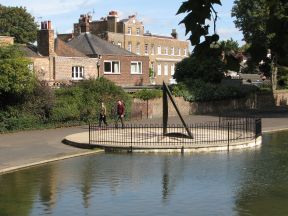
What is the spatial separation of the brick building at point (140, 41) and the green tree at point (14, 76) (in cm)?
4232

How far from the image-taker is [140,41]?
85562mm

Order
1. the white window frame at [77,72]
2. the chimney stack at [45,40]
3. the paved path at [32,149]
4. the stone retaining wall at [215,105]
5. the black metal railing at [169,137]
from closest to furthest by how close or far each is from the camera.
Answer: the paved path at [32,149] < the black metal railing at [169,137] < the stone retaining wall at [215,105] < the chimney stack at [45,40] < the white window frame at [77,72]

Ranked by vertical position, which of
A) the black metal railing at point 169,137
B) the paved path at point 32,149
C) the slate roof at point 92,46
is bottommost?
the paved path at point 32,149

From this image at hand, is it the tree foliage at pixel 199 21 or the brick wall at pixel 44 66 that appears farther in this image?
the brick wall at pixel 44 66

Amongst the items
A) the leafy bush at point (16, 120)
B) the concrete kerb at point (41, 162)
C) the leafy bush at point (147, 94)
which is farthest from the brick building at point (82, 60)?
the concrete kerb at point (41, 162)

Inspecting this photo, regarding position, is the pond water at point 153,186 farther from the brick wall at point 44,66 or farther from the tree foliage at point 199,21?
the brick wall at point 44,66

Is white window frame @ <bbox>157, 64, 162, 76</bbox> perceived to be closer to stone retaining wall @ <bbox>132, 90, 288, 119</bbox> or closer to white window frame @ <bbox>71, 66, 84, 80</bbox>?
stone retaining wall @ <bbox>132, 90, 288, 119</bbox>

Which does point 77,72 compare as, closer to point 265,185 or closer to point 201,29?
point 265,185

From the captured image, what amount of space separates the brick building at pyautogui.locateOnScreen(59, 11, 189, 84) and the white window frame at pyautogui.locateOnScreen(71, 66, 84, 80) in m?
22.7

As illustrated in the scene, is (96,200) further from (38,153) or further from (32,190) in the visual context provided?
(38,153)

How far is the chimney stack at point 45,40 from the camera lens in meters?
46.9

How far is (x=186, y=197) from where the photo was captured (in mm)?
15492

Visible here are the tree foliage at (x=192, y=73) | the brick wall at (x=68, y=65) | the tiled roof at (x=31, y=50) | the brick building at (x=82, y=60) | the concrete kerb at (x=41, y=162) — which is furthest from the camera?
the brick wall at (x=68, y=65)

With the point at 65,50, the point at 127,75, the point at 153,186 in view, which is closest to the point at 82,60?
the point at 65,50
